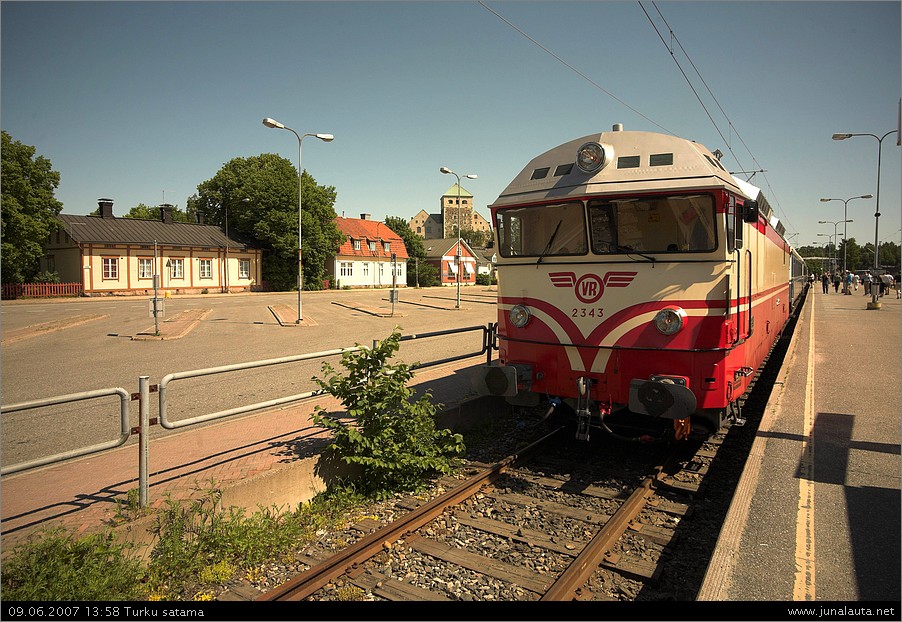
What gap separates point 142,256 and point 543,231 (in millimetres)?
44292

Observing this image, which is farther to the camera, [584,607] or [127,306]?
[127,306]

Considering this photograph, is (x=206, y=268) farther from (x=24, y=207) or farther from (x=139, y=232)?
(x=24, y=207)

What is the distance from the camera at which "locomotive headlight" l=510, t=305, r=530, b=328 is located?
23.0ft

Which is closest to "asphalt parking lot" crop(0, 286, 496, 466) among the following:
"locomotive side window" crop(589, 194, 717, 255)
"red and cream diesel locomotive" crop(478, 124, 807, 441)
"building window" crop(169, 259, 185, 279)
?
"red and cream diesel locomotive" crop(478, 124, 807, 441)

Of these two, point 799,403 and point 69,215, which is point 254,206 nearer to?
point 69,215

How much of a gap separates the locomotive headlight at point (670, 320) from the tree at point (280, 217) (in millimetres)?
46513

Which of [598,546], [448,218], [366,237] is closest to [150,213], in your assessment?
[366,237]

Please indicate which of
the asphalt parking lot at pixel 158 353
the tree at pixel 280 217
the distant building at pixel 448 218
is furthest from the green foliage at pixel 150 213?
the distant building at pixel 448 218

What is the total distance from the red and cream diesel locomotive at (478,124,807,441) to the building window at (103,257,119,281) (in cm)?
4287

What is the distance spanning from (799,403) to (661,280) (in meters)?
4.63

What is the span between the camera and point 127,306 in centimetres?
3244

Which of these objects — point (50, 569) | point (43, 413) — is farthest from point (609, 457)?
point (43, 413)

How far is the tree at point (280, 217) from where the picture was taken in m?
50.8

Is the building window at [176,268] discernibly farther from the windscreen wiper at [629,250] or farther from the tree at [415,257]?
the windscreen wiper at [629,250]
